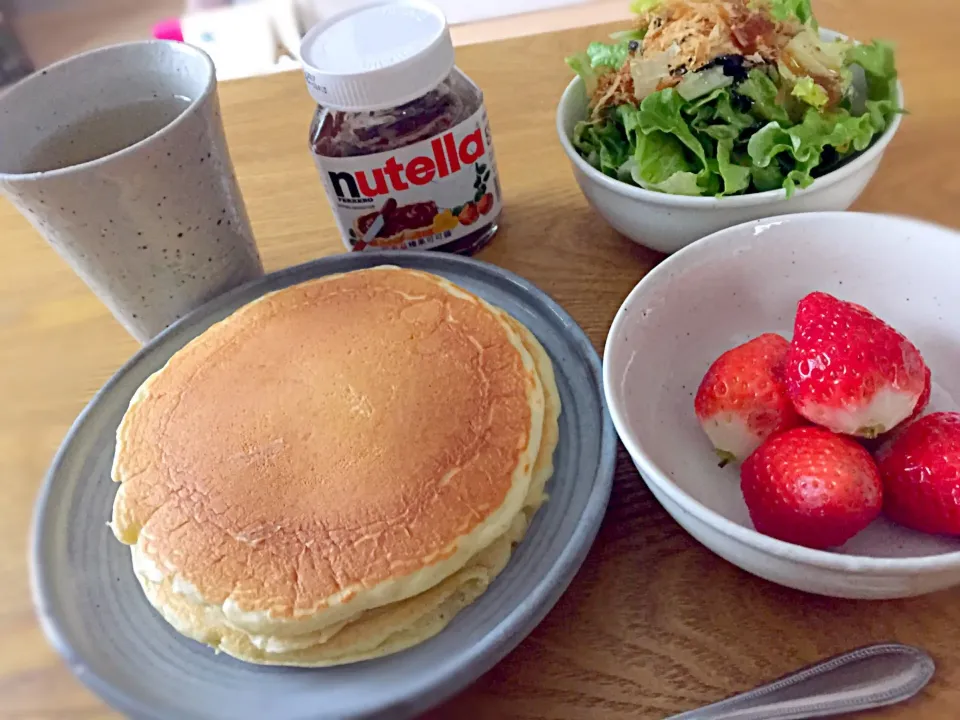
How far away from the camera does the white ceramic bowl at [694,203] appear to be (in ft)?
2.68

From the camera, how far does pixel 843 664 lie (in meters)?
0.58

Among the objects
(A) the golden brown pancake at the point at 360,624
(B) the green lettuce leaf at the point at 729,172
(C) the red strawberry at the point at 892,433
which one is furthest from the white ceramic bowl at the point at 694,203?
(A) the golden brown pancake at the point at 360,624

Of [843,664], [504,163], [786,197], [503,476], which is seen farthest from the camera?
[504,163]

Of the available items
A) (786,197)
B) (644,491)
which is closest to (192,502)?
(644,491)

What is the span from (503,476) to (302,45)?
0.57 metres

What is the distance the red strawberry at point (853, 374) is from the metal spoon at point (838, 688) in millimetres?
180

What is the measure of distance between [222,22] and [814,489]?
2.38 m

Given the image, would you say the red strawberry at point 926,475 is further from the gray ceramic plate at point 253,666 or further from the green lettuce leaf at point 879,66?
the green lettuce leaf at point 879,66

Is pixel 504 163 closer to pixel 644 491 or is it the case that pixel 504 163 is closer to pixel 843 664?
pixel 644 491

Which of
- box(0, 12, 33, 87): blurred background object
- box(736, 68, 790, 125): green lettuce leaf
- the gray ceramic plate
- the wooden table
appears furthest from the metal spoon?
box(0, 12, 33, 87): blurred background object

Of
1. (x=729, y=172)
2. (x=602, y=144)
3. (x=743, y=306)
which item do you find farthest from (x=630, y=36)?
(x=743, y=306)

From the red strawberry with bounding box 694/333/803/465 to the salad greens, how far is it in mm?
214

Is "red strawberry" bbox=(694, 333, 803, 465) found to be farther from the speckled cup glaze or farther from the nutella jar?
the speckled cup glaze

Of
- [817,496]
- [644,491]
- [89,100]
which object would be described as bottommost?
[644,491]
